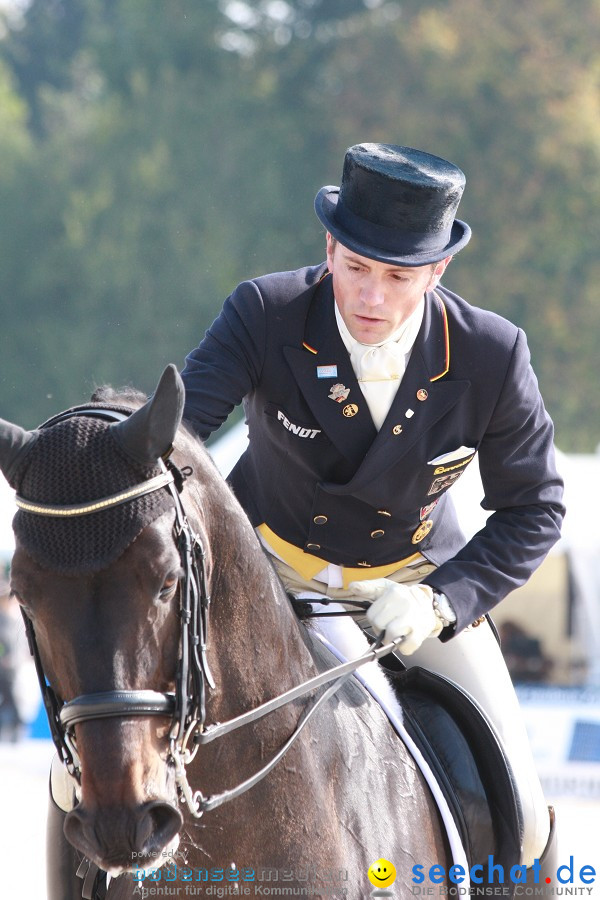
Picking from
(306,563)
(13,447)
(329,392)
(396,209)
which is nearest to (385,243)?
(396,209)

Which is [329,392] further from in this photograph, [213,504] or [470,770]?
[470,770]

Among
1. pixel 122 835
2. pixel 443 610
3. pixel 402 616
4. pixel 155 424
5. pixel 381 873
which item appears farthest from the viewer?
pixel 443 610

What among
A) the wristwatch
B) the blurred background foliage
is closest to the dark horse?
the wristwatch

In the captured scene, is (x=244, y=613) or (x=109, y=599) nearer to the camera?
(x=109, y=599)

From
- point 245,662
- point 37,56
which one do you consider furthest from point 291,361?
point 37,56

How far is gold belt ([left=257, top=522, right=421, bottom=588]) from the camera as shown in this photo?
3936 mm

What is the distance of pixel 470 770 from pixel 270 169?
26810 millimetres

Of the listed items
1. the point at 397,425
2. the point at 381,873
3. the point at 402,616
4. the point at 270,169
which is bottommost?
the point at 381,873

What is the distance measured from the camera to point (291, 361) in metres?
3.62

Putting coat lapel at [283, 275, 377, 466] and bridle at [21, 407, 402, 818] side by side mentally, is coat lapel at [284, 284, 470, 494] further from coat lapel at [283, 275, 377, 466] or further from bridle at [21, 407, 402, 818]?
bridle at [21, 407, 402, 818]

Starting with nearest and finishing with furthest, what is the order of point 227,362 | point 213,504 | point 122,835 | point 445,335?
point 122,835 < point 213,504 < point 227,362 < point 445,335

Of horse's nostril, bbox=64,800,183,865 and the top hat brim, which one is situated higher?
the top hat brim

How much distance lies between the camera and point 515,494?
12.3 ft

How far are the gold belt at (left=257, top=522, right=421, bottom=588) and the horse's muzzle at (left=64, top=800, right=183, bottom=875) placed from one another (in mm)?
1531
